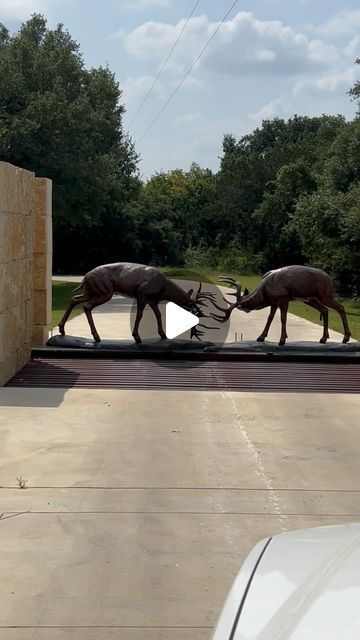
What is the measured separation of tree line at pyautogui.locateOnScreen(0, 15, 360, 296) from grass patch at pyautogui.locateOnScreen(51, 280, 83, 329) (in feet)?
9.10

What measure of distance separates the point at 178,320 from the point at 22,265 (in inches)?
126

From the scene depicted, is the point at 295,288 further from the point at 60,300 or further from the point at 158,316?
the point at 60,300

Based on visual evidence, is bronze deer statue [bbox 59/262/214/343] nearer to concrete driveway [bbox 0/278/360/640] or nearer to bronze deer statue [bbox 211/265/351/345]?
bronze deer statue [bbox 211/265/351/345]

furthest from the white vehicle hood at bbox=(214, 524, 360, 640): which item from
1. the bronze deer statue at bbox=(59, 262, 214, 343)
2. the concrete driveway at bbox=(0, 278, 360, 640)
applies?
the bronze deer statue at bbox=(59, 262, 214, 343)

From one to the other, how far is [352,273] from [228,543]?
27.1 meters

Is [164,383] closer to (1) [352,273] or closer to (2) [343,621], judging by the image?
(2) [343,621]

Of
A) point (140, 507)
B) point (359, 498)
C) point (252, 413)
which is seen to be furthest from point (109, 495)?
point (252, 413)

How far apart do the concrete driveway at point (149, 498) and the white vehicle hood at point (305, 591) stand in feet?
4.89

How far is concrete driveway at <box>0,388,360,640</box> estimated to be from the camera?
412cm

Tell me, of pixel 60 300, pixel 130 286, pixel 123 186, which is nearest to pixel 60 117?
pixel 60 300

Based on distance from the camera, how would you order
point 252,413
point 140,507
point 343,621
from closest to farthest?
point 343,621
point 140,507
point 252,413

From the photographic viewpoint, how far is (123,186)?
39594mm

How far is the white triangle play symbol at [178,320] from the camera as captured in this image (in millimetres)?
13328

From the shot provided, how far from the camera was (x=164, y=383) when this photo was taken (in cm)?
1088
